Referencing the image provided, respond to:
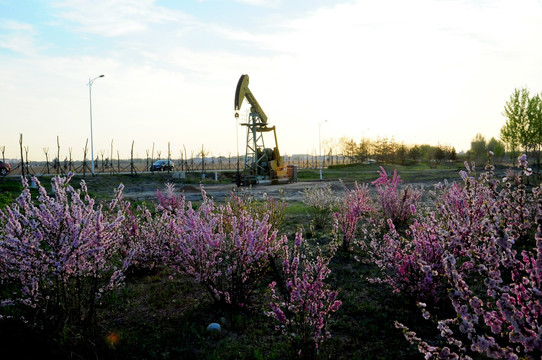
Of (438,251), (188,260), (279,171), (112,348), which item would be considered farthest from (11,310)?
(279,171)

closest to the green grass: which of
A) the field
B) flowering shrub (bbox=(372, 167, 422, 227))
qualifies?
the field

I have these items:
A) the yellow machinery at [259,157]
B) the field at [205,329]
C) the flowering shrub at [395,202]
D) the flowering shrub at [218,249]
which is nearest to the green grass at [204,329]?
the field at [205,329]

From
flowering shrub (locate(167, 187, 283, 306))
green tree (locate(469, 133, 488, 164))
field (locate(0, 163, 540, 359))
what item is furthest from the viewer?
green tree (locate(469, 133, 488, 164))

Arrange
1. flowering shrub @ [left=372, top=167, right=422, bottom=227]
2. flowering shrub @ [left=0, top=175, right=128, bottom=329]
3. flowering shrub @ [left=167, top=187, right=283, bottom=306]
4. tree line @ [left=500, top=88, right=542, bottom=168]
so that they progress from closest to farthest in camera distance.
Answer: flowering shrub @ [left=0, top=175, right=128, bottom=329], flowering shrub @ [left=167, top=187, right=283, bottom=306], flowering shrub @ [left=372, top=167, right=422, bottom=227], tree line @ [left=500, top=88, right=542, bottom=168]

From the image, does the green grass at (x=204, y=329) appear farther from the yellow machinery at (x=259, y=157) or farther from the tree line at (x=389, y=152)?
the tree line at (x=389, y=152)

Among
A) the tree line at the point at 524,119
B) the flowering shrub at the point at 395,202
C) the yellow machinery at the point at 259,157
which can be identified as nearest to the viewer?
the flowering shrub at the point at 395,202

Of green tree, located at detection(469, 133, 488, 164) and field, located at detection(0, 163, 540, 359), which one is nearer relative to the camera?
field, located at detection(0, 163, 540, 359)

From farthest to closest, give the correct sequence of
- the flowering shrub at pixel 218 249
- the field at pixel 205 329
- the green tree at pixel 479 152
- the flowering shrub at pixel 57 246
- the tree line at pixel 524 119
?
1. the green tree at pixel 479 152
2. the tree line at pixel 524 119
3. the flowering shrub at pixel 218 249
4. the field at pixel 205 329
5. the flowering shrub at pixel 57 246

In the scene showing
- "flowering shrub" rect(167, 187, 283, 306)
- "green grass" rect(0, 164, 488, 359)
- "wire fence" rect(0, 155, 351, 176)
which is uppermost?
"wire fence" rect(0, 155, 351, 176)

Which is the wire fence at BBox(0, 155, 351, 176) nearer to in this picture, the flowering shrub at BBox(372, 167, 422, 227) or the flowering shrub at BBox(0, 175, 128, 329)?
the flowering shrub at BBox(0, 175, 128, 329)

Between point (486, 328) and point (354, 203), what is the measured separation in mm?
3983

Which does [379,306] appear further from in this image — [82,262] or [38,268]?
[38,268]

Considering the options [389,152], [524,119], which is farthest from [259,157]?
[389,152]

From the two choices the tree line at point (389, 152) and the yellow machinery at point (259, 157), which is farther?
the tree line at point (389, 152)
